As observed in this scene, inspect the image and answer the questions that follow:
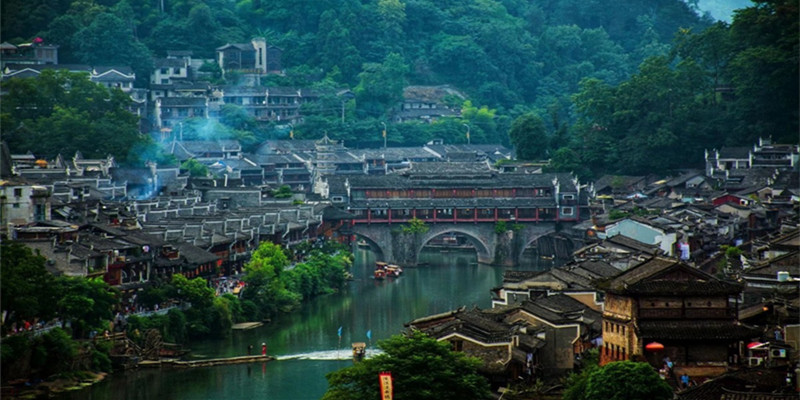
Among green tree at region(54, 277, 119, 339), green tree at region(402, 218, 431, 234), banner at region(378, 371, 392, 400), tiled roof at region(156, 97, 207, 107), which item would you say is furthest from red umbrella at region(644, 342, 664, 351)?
tiled roof at region(156, 97, 207, 107)

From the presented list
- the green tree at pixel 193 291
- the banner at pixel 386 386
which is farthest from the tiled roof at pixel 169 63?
the banner at pixel 386 386

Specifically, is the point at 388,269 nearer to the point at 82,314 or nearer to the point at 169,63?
the point at 82,314

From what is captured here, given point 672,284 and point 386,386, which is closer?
point 386,386

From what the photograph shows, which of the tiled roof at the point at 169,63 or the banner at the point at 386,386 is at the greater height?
the tiled roof at the point at 169,63

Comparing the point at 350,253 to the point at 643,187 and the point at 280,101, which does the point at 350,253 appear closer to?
the point at 643,187

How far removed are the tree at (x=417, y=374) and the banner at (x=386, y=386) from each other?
1318 mm

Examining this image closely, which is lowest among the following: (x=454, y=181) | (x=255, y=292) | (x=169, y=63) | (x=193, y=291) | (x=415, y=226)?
(x=255, y=292)

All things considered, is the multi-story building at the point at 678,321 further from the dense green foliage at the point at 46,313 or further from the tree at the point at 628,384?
the dense green foliage at the point at 46,313

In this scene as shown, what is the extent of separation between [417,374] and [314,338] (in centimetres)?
2229

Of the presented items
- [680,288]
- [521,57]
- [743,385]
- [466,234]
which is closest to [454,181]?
[466,234]

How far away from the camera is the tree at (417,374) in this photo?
115 feet

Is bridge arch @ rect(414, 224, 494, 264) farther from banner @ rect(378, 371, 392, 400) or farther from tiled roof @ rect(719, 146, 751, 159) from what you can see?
banner @ rect(378, 371, 392, 400)

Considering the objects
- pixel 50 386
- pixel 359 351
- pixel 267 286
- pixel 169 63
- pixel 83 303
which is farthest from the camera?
pixel 169 63

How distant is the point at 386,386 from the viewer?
33.4m
